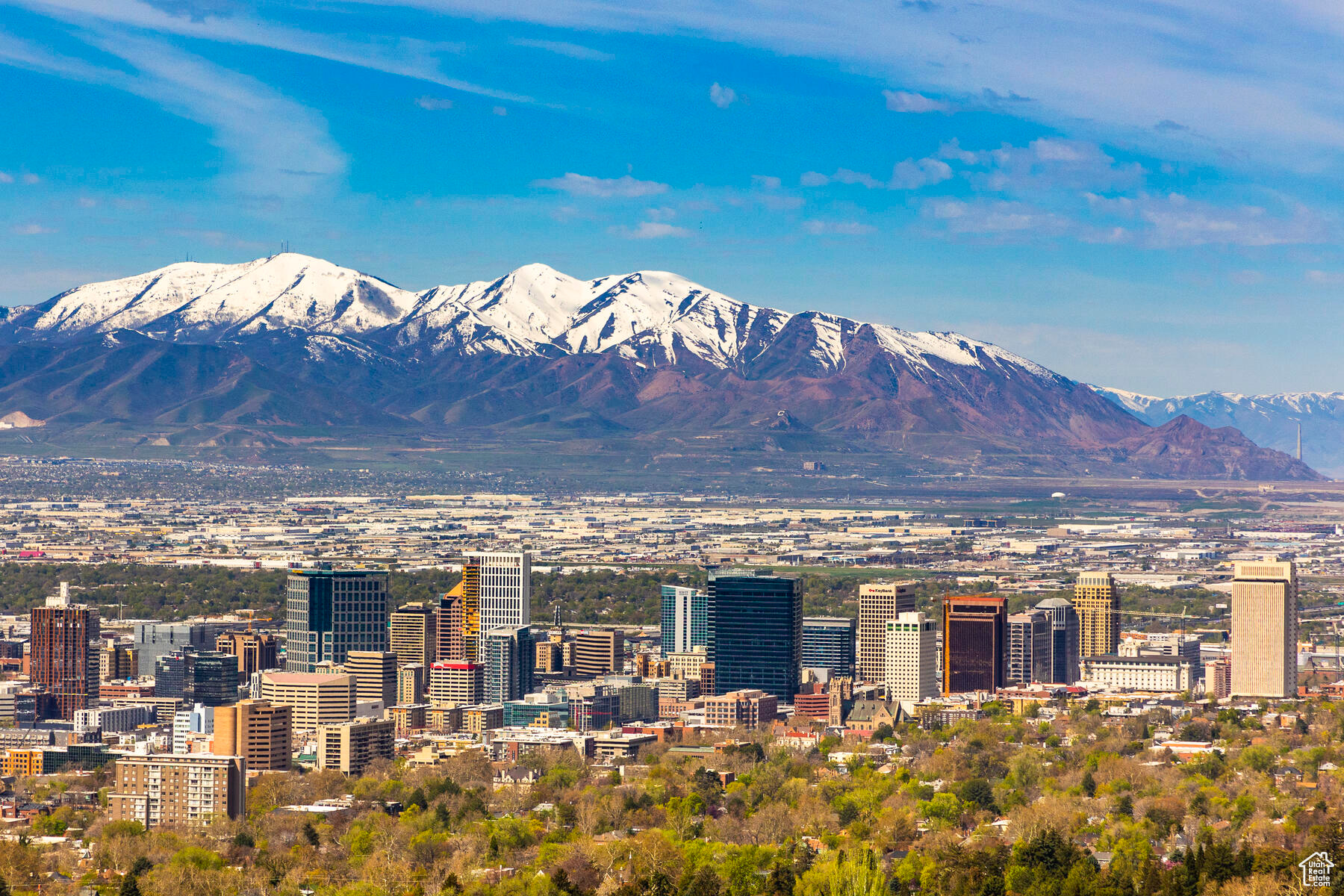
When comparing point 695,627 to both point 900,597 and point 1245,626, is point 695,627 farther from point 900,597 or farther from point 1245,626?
point 1245,626

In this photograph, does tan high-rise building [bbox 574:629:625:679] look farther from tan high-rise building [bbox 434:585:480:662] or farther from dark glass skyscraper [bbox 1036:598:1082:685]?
dark glass skyscraper [bbox 1036:598:1082:685]

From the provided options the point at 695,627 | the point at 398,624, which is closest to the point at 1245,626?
the point at 695,627

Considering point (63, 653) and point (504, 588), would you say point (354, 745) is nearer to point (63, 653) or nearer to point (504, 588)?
point (63, 653)

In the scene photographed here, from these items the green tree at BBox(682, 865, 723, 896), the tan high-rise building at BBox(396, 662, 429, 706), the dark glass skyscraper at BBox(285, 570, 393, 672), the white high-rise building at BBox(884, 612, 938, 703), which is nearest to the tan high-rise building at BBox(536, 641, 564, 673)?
the dark glass skyscraper at BBox(285, 570, 393, 672)

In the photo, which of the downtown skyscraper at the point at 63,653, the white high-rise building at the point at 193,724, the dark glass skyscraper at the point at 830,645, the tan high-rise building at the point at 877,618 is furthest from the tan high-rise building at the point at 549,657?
the white high-rise building at the point at 193,724

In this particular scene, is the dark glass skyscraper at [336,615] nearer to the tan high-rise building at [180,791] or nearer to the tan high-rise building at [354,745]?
the tan high-rise building at [354,745]

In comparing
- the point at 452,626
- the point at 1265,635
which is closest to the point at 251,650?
the point at 452,626
